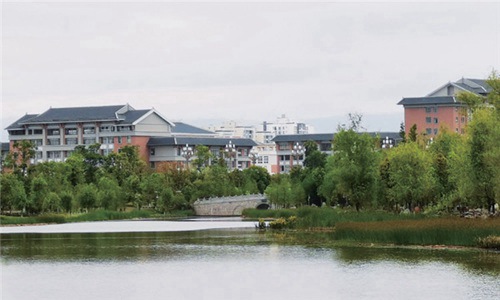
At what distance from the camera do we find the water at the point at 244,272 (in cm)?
3300

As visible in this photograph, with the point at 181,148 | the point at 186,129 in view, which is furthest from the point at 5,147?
the point at 181,148

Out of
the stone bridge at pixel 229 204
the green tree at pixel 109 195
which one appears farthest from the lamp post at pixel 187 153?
the green tree at pixel 109 195

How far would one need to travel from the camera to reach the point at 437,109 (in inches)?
5861

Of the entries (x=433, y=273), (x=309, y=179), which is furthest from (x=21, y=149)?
(x=433, y=273)

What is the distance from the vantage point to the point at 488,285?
33.2 m

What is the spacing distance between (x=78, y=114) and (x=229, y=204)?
155ft

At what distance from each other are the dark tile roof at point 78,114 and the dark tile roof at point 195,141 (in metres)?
7.53

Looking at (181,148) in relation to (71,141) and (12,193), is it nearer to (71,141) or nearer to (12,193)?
(71,141)

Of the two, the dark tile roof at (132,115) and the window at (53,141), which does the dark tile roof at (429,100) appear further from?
the window at (53,141)

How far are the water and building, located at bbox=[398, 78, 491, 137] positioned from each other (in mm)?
94795

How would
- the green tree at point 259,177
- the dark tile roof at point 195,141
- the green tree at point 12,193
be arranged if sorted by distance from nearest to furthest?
1. the green tree at point 12,193
2. the green tree at point 259,177
3. the dark tile roof at point 195,141

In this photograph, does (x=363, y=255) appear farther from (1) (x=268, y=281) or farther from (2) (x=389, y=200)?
(2) (x=389, y=200)

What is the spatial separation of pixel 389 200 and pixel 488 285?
3791 cm

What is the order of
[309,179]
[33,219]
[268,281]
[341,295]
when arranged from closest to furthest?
1. [341,295]
2. [268,281]
3. [33,219]
4. [309,179]
